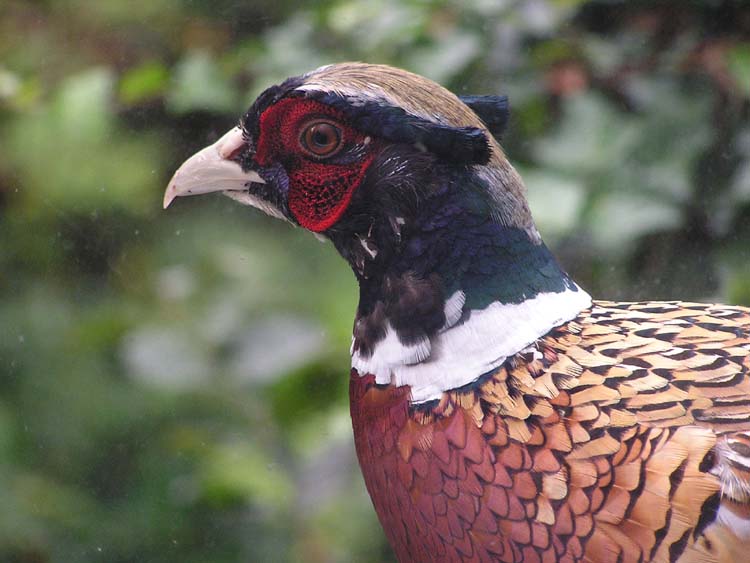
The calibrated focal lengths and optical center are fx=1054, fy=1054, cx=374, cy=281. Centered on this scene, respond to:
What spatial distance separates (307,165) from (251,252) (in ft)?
3.81

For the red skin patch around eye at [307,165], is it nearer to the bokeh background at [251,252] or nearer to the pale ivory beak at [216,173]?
the pale ivory beak at [216,173]

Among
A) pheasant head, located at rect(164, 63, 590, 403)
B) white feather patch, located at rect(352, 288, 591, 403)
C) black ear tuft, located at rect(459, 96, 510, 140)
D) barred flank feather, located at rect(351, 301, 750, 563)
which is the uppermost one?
black ear tuft, located at rect(459, 96, 510, 140)

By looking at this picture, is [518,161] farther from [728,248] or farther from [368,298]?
[368,298]

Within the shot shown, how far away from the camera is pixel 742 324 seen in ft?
4.52

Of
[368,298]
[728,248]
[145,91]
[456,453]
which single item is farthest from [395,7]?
[456,453]

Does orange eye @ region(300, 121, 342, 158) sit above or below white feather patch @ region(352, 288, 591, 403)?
above

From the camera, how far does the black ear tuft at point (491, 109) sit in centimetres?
143

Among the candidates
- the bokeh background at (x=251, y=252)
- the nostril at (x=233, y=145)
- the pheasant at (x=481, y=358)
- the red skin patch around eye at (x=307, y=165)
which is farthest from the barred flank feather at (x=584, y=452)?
the bokeh background at (x=251, y=252)

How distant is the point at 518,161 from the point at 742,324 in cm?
108

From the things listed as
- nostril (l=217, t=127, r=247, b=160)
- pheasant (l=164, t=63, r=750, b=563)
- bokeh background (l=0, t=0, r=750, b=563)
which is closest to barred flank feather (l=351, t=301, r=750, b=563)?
pheasant (l=164, t=63, r=750, b=563)

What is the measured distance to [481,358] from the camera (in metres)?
1.31

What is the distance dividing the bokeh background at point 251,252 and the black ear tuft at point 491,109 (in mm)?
697

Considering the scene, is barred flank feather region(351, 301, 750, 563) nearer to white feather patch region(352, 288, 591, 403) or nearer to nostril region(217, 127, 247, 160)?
white feather patch region(352, 288, 591, 403)

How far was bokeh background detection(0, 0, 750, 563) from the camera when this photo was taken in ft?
7.27
